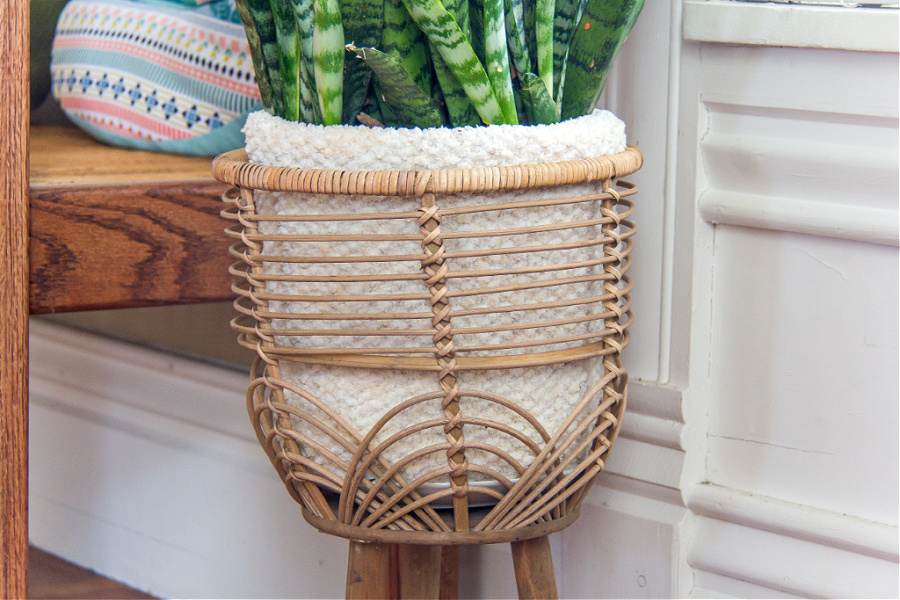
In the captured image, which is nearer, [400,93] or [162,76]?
[400,93]

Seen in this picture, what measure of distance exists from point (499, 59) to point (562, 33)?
0.06 metres

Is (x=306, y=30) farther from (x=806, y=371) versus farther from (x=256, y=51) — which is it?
(x=806, y=371)

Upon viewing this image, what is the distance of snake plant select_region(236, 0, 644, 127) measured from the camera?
0.48 metres

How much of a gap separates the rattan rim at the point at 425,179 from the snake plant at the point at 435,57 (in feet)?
0.15

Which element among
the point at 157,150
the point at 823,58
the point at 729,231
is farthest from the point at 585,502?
the point at 157,150

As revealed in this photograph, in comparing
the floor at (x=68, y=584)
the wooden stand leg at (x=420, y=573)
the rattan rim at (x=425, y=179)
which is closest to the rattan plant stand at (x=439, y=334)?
the rattan rim at (x=425, y=179)

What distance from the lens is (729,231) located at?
654 mm

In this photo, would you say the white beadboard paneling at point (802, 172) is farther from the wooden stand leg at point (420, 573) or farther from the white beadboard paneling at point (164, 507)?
the white beadboard paneling at point (164, 507)

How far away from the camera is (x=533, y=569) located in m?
0.56

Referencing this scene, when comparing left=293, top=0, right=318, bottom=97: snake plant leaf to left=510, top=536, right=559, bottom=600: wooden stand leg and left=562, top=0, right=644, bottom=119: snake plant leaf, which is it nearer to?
left=562, top=0, right=644, bottom=119: snake plant leaf

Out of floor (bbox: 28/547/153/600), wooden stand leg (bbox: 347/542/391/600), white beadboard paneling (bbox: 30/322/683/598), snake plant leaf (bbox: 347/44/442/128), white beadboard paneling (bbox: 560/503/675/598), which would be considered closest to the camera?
snake plant leaf (bbox: 347/44/442/128)

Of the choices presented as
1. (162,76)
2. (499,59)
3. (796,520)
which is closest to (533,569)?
(796,520)

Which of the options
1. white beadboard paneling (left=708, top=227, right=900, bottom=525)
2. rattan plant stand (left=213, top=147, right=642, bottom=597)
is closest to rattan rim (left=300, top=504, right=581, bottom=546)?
rattan plant stand (left=213, top=147, right=642, bottom=597)

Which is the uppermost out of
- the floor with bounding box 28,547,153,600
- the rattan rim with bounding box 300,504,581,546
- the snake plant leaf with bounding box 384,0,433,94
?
the snake plant leaf with bounding box 384,0,433,94
